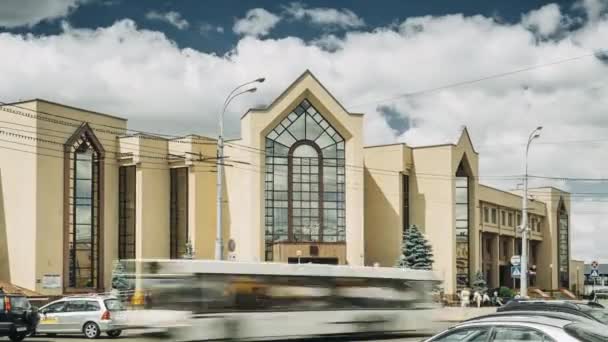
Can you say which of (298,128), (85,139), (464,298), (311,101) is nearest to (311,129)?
(298,128)

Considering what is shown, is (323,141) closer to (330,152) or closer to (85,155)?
(330,152)

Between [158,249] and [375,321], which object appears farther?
[158,249]

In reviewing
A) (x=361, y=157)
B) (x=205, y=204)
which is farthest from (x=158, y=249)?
(x=361, y=157)

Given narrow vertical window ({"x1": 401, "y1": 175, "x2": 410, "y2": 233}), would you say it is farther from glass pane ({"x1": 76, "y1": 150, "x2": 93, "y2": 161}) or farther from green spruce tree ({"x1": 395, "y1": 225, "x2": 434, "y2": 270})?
glass pane ({"x1": 76, "y1": 150, "x2": 93, "y2": 161})

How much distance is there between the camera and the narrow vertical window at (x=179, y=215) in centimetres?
6450

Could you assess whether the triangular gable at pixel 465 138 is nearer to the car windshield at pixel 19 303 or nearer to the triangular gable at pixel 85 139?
the triangular gable at pixel 85 139

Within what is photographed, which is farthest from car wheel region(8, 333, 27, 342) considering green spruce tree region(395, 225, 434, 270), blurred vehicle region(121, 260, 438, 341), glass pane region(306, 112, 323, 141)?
green spruce tree region(395, 225, 434, 270)

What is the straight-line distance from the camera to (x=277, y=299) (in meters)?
23.4

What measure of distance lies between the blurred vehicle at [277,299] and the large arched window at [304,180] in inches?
1394

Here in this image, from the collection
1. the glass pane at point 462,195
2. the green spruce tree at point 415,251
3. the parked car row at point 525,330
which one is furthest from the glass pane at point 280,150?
the parked car row at point 525,330

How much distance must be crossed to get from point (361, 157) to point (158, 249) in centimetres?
1551

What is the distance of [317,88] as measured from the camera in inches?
2537

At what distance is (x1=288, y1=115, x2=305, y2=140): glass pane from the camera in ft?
210

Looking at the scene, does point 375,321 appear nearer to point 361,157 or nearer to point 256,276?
point 256,276
